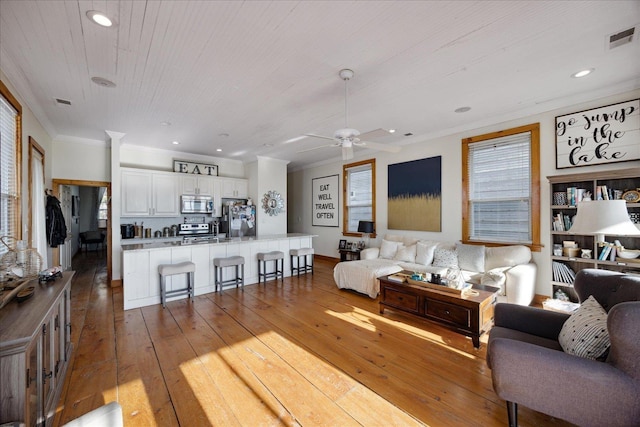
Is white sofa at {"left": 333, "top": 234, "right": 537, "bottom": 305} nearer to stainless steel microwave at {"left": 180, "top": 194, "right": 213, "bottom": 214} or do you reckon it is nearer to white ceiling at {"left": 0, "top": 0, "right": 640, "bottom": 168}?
white ceiling at {"left": 0, "top": 0, "right": 640, "bottom": 168}

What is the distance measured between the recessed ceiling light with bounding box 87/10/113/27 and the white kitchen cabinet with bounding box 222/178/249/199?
4908 millimetres

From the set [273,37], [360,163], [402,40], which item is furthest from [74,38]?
[360,163]

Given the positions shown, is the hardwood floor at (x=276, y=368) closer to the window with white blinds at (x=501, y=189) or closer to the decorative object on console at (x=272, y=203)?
the window with white blinds at (x=501, y=189)

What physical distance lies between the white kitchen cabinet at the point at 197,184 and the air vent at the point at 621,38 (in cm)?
681

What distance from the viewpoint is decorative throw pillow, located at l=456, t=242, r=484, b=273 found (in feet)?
14.0

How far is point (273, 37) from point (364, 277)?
3.43 metres

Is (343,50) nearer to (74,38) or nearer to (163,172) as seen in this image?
(74,38)

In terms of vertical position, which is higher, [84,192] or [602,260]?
[84,192]

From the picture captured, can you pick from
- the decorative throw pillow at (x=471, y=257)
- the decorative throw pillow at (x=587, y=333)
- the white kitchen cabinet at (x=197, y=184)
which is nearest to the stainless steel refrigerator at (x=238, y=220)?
the white kitchen cabinet at (x=197, y=184)

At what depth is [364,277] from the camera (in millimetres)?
4414

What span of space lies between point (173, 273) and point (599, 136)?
19.6 ft

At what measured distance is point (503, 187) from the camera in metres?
4.48

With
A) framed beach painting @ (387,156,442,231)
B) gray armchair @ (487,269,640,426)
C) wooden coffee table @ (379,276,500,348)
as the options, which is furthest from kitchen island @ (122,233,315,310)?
gray armchair @ (487,269,640,426)

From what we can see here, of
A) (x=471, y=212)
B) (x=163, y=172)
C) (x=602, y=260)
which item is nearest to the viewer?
(x=602, y=260)
